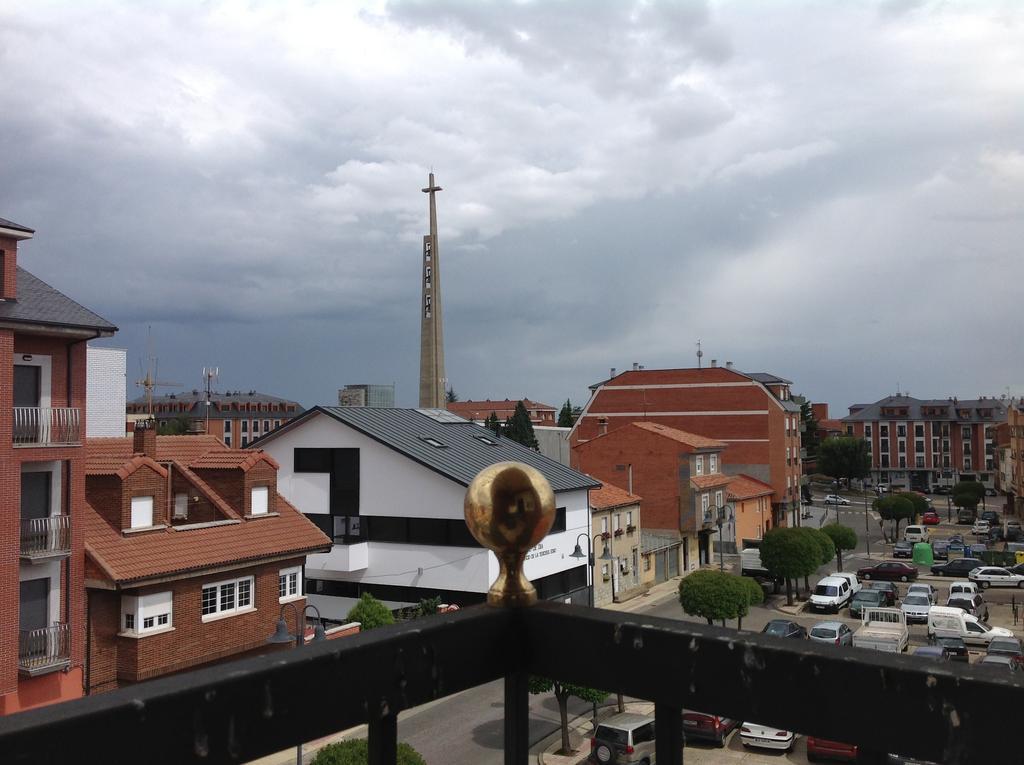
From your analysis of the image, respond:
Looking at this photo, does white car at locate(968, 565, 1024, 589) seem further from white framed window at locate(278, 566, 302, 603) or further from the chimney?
the chimney

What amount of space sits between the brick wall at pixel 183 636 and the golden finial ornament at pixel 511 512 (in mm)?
18163

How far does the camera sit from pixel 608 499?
37.1 metres

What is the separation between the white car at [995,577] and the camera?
4200 cm

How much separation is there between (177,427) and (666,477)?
65.1 m

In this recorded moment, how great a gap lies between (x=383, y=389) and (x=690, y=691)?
143 feet

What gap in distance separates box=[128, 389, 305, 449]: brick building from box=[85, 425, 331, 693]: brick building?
84.9m

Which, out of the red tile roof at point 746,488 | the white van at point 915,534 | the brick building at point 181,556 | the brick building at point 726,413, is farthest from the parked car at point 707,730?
the white van at point 915,534

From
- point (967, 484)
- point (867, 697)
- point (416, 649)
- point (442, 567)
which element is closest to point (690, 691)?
point (867, 697)

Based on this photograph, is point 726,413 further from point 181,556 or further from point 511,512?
point 511,512

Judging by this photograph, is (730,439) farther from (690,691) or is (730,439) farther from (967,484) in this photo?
(690,691)

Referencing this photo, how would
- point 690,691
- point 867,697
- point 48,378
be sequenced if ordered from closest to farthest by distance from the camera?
point 867,697, point 690,691, point 48,378

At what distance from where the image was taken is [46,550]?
57.1 ft

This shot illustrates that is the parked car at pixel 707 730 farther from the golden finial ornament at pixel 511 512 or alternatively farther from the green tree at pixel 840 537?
the green tree at pixel 840 537

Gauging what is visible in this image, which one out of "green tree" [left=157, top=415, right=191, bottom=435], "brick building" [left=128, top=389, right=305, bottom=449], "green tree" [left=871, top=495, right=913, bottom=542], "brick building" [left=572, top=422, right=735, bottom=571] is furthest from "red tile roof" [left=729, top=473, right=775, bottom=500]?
"brick building" [left=128, top=389, right=305, bottom=449]
